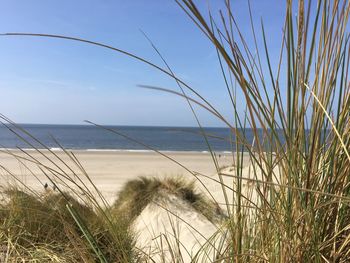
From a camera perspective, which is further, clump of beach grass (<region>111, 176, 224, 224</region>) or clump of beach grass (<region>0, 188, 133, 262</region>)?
clump of beach grass (<region>111, 176, 224, 224</region>)

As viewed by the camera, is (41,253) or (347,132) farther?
(41,253)

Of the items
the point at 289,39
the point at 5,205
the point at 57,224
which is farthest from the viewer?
the point at 5,205

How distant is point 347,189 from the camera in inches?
37.5

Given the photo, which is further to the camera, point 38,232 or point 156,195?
point 156,195

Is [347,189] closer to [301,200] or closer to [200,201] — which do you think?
[301,200]

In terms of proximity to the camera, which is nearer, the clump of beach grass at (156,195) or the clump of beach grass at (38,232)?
the clump of beach grass at (38,232)

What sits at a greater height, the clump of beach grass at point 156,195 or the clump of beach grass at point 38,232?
the clump of beach grass at point 38,232

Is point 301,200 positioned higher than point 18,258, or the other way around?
point 301,200

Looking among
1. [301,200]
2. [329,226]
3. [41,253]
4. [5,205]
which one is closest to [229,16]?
[301,200]

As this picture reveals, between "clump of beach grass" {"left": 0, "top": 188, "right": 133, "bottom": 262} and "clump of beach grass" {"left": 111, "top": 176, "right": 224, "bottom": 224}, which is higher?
"clump of beach grass" {"left": 0, "top": 188, "right": 133, "bottom": 262}

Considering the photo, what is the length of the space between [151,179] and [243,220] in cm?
340

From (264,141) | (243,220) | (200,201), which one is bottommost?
(200,201)

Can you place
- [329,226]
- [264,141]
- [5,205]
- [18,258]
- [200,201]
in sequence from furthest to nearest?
[200,201]
[5,205]
[18,258]
[264,141]
[329,226]

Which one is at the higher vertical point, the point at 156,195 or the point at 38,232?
the point at 38,232
